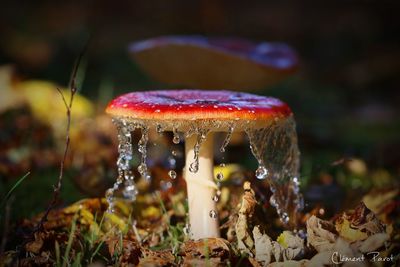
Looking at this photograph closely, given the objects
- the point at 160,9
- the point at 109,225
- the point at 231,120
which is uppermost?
the point at 160,9

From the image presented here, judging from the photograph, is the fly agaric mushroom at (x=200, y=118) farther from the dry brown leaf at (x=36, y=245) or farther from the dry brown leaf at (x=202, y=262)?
the dry brown leaf at (x=36, y=245)

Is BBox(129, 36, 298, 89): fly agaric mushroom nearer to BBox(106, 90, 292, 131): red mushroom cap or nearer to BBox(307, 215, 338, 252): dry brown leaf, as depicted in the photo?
BBox(106, 90, 292, 131): red mushroom cap

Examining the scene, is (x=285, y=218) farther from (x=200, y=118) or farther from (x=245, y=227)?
(x=200, y=118)

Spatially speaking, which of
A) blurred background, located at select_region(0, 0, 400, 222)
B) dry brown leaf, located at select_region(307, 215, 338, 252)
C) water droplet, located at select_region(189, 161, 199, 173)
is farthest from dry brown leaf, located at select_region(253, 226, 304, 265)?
blurred background, located at select_region(0, 0, 400, 222)

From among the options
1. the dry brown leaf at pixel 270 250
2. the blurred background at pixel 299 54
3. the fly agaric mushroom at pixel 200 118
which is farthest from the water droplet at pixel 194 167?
the blurred background at pixel 299 54

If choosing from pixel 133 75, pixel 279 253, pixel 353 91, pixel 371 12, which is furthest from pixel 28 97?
pixel 371 12

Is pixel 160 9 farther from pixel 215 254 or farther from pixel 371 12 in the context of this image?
pixel 215 254
